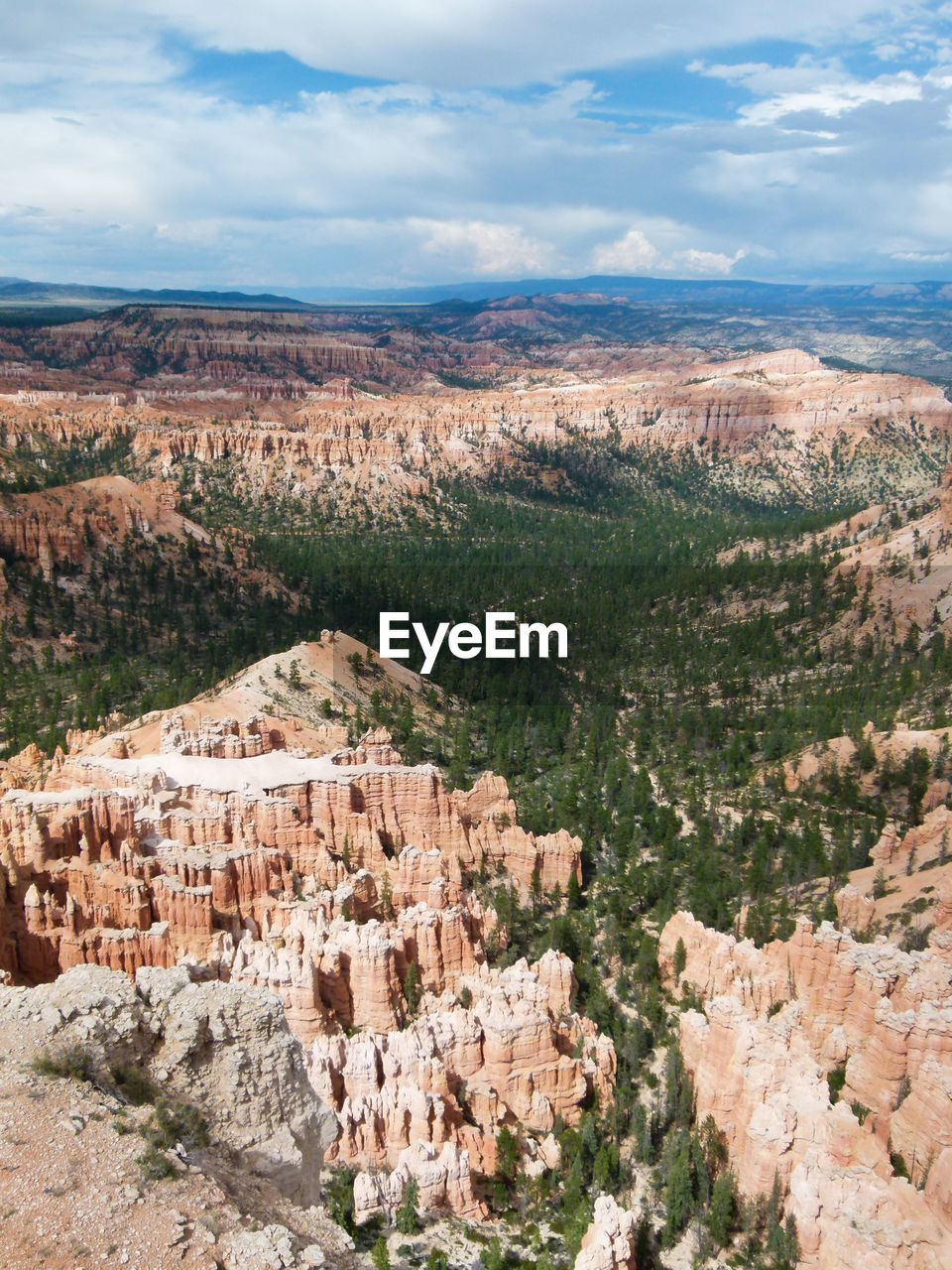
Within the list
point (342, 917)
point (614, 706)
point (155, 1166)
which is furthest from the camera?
point (614, 706)

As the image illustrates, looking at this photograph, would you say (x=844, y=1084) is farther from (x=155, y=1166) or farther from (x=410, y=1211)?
(x=155, y=1166)

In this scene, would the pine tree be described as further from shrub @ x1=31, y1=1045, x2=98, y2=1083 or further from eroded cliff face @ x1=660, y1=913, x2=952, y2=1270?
shrub @ x1=31, y1=1045, x2=98, y2=1083

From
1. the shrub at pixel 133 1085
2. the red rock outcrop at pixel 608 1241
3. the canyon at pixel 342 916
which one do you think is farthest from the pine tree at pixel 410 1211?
the shrub at pixel 133 1085

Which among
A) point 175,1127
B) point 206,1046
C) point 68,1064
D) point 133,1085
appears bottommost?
point 206,1046

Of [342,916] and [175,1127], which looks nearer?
[175,1127]

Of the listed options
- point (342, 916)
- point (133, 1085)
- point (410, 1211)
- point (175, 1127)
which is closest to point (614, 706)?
point (342, 916)

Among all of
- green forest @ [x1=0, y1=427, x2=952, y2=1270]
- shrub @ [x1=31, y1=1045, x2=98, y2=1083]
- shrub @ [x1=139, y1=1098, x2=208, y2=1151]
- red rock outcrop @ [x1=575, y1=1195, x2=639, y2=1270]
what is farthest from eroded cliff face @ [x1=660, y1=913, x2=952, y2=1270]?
shrub @ [x1=31, y1=1045, x2=98, y2=1083]
